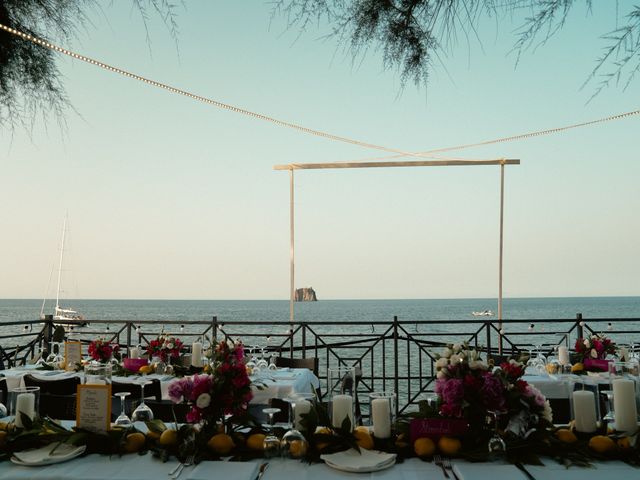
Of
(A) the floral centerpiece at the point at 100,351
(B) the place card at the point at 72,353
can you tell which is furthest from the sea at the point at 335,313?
(A) the floral centerpiece at the point at 100,351

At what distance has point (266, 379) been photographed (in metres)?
4.50

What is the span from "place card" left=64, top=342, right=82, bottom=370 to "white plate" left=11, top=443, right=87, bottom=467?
3332 mm

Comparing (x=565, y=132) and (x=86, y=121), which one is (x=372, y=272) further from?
(x=86, y=121)

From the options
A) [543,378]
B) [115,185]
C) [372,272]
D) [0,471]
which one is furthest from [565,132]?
[372,272]

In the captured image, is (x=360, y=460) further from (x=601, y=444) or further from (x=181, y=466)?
(x=601, y=444)

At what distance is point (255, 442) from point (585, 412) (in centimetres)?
110

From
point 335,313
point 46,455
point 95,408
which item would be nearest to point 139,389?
point 95,408

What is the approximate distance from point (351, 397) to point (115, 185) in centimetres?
1278

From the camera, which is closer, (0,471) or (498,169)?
(0,471)

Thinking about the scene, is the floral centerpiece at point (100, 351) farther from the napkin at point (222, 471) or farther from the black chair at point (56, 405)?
the napkin at point (222, 471)

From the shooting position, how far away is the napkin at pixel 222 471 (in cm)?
169

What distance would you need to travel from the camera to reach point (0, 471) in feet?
5.92

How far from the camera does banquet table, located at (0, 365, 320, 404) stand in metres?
4.25

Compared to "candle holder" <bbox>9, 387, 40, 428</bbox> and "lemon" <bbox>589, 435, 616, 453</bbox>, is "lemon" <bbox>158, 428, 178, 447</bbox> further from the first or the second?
"lemon" <bbox>589, 435, 616, 453</bbox>
